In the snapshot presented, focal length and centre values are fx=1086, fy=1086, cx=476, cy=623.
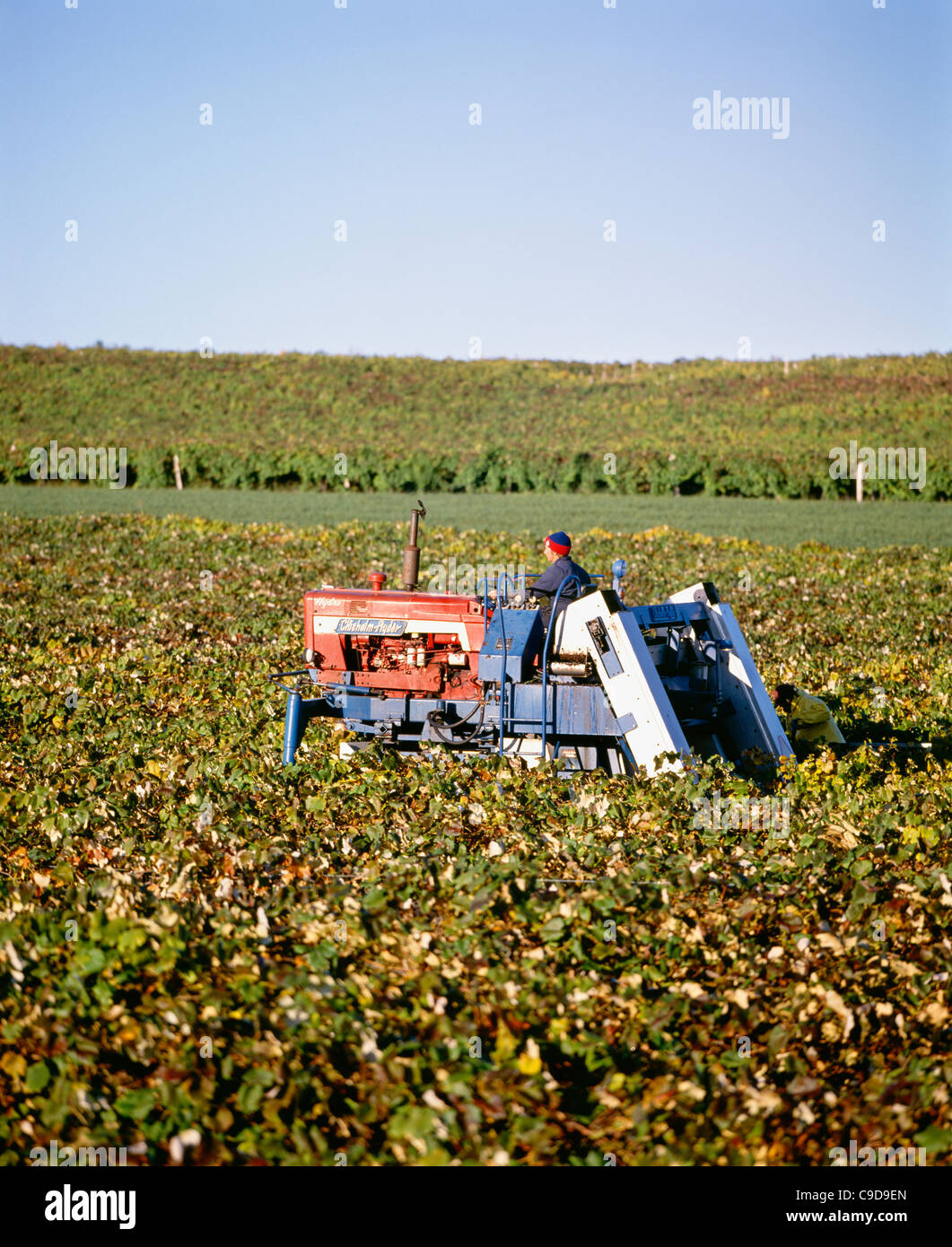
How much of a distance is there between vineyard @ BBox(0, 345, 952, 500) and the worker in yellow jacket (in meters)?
35.6

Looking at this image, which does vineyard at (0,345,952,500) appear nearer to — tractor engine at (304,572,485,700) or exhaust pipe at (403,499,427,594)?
tractor engine at (304,572,485,700)

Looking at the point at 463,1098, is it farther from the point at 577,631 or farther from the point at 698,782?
the point at 577,631

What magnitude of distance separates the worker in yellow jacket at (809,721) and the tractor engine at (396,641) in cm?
252

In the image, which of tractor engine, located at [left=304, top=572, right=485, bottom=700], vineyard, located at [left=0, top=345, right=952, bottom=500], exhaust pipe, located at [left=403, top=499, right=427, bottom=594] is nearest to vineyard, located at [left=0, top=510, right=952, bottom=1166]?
tractor engine, located at [left=304, top=572, right=485, bottom=700]

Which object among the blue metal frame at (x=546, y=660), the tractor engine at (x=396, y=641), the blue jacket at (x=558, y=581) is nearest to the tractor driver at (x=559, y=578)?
the blue jacket at (x=558, y=581)

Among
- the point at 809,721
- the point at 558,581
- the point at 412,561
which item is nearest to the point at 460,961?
the point at 558,581

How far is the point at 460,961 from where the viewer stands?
4.41 meters

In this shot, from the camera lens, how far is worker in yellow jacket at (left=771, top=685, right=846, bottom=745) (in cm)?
843

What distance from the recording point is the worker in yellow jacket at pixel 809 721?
843cm

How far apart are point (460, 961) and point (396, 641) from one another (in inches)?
164

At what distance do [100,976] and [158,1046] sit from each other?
0.45 metres

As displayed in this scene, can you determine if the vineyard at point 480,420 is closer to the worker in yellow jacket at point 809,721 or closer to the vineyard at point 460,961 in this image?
the worker in yellow jacket at point 809,721

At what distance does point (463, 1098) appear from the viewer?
3.69 meters
